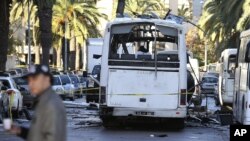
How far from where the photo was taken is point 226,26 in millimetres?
49125

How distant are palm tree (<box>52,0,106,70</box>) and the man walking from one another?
2053 inches

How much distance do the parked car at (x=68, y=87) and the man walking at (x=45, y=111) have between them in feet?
102

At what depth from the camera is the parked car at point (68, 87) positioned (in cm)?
3791

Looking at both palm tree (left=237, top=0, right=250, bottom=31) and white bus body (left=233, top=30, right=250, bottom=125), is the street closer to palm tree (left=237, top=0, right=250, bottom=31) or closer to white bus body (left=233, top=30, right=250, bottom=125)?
white bus body (left=233, top=30, right=250, bottom=125)

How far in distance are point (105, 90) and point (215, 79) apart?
3598 cm

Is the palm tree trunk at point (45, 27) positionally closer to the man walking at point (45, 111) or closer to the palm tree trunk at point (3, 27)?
the palm tree trunk at point (3, 27)

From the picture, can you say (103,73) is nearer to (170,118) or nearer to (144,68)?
(144,68)

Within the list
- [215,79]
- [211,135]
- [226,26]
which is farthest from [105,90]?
[215,79]

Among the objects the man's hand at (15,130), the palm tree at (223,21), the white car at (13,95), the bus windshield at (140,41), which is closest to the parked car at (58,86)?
the palm tree at (223,21)

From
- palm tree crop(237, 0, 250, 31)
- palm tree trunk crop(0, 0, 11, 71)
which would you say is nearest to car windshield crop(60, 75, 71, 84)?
palm tree trunk crop(0, 0, 11, 71)

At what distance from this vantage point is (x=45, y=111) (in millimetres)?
6094

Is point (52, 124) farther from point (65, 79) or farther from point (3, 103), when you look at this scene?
point (65, 79)

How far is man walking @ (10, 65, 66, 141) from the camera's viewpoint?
20.0 feet

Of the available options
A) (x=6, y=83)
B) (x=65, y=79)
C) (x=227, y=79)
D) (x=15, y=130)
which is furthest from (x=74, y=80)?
(x=15, y=130)
